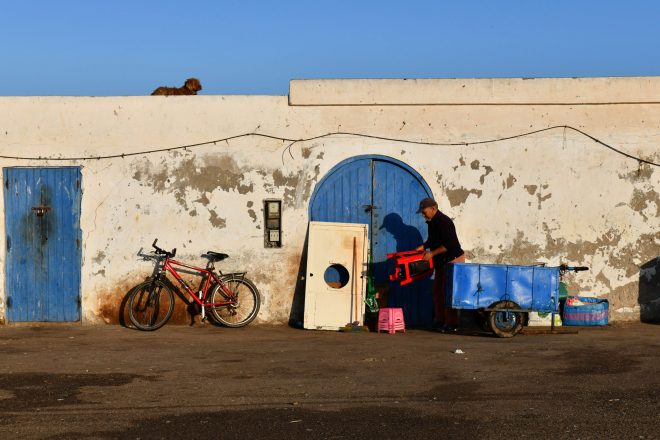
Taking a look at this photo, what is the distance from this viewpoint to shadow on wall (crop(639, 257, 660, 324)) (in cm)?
1571

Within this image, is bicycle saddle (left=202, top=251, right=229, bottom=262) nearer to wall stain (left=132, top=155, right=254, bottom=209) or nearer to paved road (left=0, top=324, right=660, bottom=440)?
wall stain (left=132, top=155, right=254, bottom=209)

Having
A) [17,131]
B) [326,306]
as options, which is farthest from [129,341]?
[17,131]

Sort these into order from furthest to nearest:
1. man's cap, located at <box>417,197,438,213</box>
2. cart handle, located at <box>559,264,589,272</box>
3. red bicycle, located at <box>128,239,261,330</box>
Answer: red bicycle, located at <box>128,239,261,330</box> < cart handle, located at <box>559,264,589,272</box> < man's cap, located at <box>417,197,438,213</box>

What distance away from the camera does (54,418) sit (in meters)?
8.67

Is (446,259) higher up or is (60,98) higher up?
(60,98)

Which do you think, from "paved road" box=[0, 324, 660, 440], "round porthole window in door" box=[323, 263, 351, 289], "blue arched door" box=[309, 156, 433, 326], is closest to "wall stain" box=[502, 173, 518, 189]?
"blue arched door" box=[309, 156, 433, 326]

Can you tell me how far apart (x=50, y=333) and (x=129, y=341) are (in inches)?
63.0

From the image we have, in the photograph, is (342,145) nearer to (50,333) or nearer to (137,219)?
(137,219)

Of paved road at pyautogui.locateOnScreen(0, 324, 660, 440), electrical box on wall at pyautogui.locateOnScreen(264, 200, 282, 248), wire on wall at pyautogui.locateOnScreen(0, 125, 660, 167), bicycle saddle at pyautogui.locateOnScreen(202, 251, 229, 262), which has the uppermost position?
wire on wall at pyautogui.locateOnScreen(0, 125, 660, 167)

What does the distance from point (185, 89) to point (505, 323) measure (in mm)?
6433

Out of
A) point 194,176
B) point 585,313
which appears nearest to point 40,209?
point 194,176

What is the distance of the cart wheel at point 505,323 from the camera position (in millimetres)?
14391

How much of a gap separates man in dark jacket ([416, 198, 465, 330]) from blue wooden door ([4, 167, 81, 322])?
5233mm

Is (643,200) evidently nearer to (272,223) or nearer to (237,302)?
(272,223)
